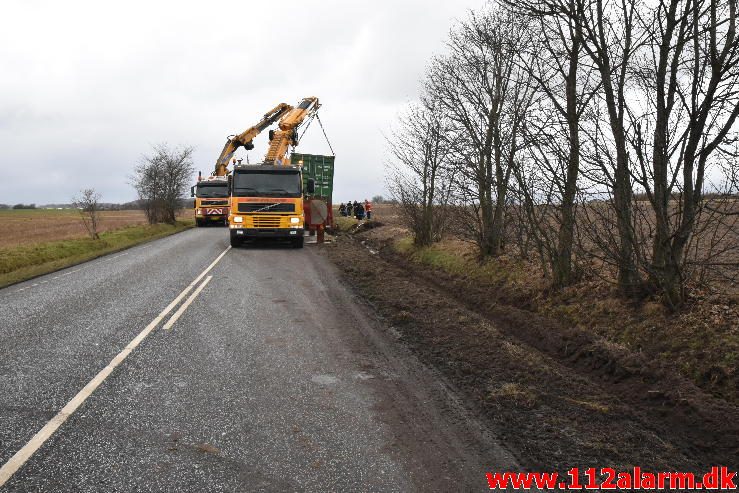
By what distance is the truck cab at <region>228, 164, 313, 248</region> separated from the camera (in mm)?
18828

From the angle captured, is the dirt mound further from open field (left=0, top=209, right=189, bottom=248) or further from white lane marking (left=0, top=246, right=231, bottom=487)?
open field (left=0, top=209, right=189, bottom=248)

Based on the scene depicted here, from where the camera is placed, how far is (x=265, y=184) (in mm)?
19047

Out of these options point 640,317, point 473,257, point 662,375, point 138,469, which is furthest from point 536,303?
point 138,469

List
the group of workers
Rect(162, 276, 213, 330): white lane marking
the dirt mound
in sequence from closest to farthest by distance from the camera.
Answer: the dirt mound
Rect(162, 276, 213, 330): white lane marking
the group of workers

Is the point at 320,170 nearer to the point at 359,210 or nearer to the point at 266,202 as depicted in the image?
the point at 266,202

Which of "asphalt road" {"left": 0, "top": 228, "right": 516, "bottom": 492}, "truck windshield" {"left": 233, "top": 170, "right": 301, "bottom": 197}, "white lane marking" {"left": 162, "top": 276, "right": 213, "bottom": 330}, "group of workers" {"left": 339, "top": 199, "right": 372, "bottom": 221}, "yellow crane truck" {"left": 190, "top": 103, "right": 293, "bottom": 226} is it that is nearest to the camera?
"asphalt road" {"left": 0, "top": 228, "right": 516, "bottom": 492}

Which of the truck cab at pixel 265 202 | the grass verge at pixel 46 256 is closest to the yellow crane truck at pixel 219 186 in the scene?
the grass verge at pixel 46 256

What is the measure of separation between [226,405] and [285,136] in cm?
2090

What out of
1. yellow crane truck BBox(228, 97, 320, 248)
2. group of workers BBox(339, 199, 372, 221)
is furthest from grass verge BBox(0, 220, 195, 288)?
group of workers BBox(339, 199, 372, 221)

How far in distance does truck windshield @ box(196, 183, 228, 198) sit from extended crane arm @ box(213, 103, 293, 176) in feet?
3.25

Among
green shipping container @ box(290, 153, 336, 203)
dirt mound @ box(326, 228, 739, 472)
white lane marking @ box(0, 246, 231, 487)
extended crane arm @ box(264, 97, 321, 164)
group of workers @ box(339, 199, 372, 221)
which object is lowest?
white lane marking @ box(0, 246, 231, 487)

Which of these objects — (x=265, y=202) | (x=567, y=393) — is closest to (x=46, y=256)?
(x=265, y=202)

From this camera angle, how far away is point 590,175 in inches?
274

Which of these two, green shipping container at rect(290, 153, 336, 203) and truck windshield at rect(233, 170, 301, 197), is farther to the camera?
green shipping container at rect(290, 153, 336, 203)
